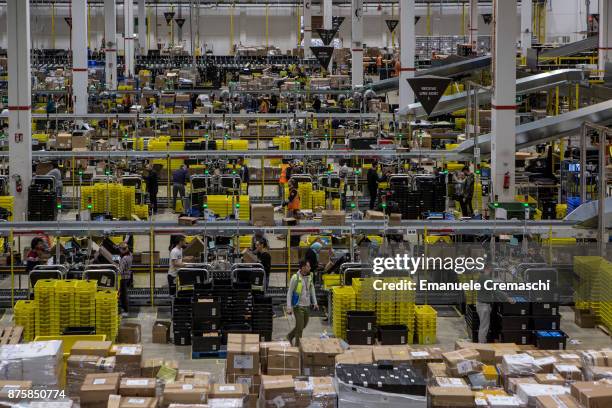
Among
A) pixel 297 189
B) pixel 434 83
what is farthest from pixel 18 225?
pixel 434 83

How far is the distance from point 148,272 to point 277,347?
628cm

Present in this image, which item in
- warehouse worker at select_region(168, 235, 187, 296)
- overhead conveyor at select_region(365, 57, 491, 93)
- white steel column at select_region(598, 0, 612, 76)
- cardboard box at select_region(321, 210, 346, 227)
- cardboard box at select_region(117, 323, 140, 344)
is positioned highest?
white steel column at select_region(598, 0, 612, 76)

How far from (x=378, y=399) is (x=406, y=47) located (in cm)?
2176

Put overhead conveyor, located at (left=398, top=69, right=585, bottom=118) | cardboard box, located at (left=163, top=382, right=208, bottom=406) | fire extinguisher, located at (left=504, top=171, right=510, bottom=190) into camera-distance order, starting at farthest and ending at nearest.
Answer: overhead conveyor, located at (left=398, top=69, right=585, bottom=118)
fire extinguisher, located at (left=504, top=171, right=510, bottom=190)
cardboard box, located at (left=163, top=382, right=208, bottom=406)

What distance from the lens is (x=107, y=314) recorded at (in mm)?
15555

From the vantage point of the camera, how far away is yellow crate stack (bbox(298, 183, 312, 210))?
23.8 m

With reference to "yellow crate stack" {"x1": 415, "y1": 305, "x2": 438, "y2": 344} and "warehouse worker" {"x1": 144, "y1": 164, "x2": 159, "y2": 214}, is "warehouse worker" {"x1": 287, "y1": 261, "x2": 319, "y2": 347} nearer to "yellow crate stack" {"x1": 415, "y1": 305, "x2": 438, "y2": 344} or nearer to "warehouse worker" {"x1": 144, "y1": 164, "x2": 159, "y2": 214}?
"yellow crate stack" {"x1": 415, "y1": 305, "x2": 438, "y2": 344}

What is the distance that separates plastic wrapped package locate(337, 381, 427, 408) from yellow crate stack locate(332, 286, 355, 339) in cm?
496

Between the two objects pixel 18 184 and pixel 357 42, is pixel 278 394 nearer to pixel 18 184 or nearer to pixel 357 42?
pixel 18 184

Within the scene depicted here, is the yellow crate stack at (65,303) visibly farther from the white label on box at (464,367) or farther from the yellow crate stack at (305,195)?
the yellow crate stack at (305,195)

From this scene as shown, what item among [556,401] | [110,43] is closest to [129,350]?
[556,401]

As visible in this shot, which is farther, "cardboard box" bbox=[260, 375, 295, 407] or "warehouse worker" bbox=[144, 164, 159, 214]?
"warehouse worker" bbox=[144, 164, 159, 214]

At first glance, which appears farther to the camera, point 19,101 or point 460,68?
Result: point 460,68

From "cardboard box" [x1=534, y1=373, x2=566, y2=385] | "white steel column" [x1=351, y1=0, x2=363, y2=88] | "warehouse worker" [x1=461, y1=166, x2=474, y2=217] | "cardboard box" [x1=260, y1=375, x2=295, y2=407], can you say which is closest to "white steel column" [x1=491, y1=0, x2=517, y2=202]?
"warehouse worker" [x1=461, y1=166, x2=474, y2=217]
